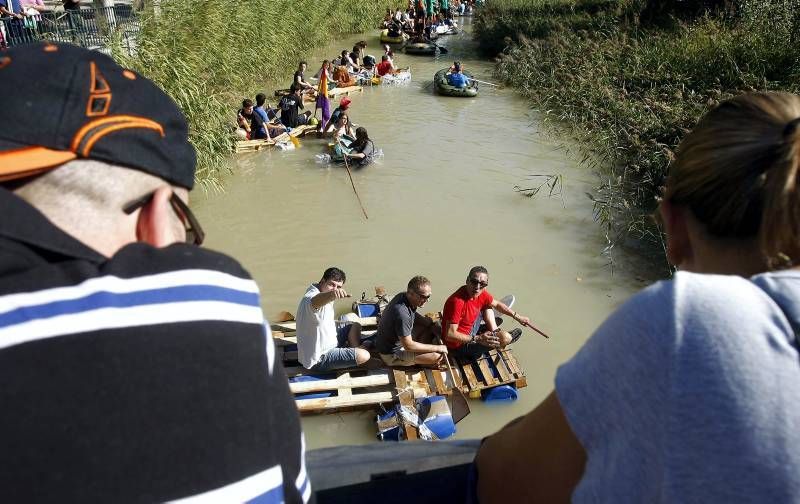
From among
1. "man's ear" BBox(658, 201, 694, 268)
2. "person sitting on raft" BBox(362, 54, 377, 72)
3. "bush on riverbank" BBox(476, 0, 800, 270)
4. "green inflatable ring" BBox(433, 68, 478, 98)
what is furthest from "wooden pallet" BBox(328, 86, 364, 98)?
"man's ear" BBox(658, 201, 694, 268)

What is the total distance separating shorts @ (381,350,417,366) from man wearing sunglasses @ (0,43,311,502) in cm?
430

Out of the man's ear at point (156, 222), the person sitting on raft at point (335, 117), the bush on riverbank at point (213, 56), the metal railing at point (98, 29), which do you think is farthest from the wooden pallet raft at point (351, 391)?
the person sitting on raft at point (335, 117)

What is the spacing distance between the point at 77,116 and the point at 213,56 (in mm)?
A: 9408

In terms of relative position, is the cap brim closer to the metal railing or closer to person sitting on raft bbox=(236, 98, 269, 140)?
the metal railing

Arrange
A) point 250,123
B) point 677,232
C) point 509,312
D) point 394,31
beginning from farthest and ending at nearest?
1. point 394,31
2. point 250,123
3. point 509,312
4. point 677,232

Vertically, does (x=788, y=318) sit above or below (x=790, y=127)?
below

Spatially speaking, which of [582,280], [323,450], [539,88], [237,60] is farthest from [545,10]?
[323,450]

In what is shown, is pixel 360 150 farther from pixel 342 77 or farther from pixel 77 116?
pixel 77 116

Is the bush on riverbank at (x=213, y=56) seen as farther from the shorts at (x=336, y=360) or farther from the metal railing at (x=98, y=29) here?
the shorts at (x=336, y=360)

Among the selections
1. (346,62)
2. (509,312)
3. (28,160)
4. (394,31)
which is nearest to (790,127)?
(28,160)

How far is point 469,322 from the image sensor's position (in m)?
5.40

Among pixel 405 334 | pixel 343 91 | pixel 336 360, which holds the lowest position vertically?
pixel 336 360

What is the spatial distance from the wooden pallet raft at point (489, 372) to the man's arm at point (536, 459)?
3.94m

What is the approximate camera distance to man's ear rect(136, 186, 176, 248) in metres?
0.86
